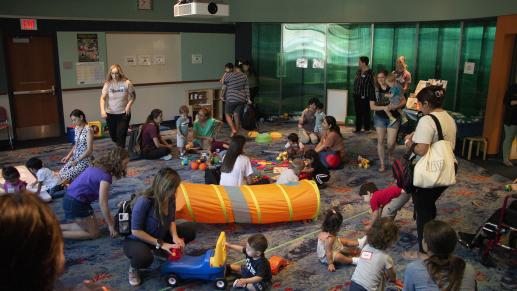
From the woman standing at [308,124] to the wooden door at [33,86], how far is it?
16.3ft

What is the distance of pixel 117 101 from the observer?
26.1 ft

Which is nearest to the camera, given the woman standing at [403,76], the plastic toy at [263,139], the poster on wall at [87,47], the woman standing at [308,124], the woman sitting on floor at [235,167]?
the woman sitting on floor at [235,167]

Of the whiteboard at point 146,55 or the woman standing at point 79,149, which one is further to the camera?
the whiteboard at point 146,55

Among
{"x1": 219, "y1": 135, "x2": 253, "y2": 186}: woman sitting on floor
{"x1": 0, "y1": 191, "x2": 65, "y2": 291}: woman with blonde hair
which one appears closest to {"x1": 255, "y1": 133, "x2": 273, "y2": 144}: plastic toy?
{"x1": 219, "y1": 135, "x2": 253, "y2": 186}: woman sitting on floor

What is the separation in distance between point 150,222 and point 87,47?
268 inches

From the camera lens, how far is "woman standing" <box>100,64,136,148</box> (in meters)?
7.89

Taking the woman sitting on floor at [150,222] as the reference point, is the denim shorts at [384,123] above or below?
above

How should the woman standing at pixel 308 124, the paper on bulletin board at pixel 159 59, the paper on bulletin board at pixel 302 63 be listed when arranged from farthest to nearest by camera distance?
the paper on bulletin board at pixel 302 63 < the paper on bulletin board at pixel 159 59 < the woman standing at pixel 308 124

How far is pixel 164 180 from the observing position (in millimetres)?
4070

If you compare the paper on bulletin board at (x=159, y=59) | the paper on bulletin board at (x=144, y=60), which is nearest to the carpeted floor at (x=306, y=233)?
the paper on bulletin board at (x=144, y=60)

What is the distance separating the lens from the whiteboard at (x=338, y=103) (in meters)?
11.5

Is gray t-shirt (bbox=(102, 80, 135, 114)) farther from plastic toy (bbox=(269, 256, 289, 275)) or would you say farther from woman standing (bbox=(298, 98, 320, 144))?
plastic toy (bbox=(269, 256, 289, 275))

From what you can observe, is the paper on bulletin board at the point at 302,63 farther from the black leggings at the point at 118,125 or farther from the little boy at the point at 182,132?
the black leggings at the point at 118,125

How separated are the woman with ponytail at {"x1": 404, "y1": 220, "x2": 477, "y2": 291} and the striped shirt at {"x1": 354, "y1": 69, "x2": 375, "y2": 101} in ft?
23.7
